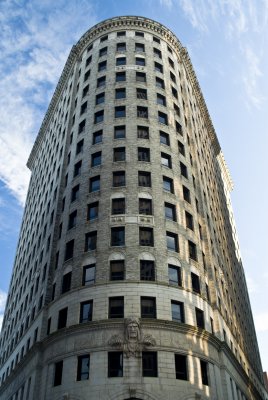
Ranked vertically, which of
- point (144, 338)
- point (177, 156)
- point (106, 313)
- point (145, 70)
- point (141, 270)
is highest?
point (145, 70)

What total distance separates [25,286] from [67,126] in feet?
66.7

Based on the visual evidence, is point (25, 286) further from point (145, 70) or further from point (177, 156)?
point (145, 70)

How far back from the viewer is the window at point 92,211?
39250mm

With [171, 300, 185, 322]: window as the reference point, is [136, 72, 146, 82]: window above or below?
above

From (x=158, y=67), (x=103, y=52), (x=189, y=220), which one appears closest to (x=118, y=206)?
(x=189, y=220)

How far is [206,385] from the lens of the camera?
31.9 m

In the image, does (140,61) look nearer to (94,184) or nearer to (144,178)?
(144,178)

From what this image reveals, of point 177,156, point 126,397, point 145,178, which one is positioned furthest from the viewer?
point 177,156

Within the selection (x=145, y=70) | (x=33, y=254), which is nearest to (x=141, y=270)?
(x=33, y=254)

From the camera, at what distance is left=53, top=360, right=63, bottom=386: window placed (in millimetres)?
31812

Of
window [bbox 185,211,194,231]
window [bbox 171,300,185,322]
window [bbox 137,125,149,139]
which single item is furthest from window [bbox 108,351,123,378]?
window [bbox 137,125,149,139]

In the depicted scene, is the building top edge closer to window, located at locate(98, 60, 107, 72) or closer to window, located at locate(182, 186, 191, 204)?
window, located at locate(98, 60, 107, 72)

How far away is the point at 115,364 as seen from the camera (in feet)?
99.2

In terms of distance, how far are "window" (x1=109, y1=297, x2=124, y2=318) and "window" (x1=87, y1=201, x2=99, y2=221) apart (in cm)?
870
